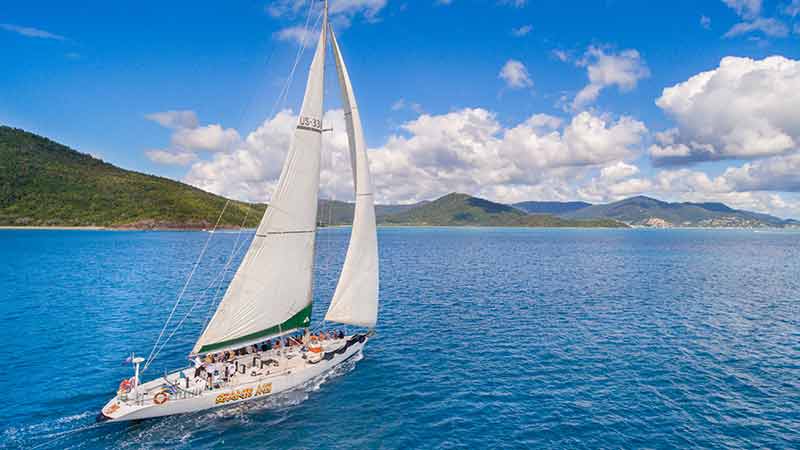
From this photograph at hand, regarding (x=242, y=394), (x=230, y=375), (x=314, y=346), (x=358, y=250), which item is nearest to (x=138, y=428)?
(x=230, y=375)

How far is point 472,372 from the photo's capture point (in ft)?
99.0

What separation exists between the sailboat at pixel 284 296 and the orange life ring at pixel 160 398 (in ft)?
0.16

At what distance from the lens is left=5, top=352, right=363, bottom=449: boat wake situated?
65.2ft

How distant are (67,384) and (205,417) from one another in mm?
11776

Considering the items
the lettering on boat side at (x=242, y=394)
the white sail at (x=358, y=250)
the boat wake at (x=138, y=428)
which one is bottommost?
the boat wake at (x=138, y=428)

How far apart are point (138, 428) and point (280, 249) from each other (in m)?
11.7

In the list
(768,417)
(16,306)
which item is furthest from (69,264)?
(768,417)

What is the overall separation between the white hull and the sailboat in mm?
54

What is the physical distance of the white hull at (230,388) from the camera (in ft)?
69.2

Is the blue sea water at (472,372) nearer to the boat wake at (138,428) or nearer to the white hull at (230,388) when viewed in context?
the boat wake at (138,428)

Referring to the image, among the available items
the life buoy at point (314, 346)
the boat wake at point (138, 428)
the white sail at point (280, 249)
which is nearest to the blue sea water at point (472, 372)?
the boat wake at point (138, 428)

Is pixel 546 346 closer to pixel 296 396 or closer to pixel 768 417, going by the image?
pixel 768 417

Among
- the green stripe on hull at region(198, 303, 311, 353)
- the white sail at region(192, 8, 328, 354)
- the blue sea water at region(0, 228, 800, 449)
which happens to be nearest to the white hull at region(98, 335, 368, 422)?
the blue sea water at region(0, 228, 800, 449)

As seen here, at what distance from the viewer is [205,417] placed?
73.9ft
